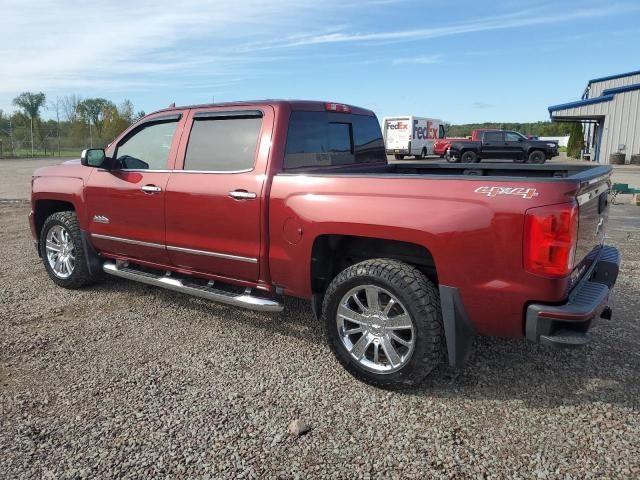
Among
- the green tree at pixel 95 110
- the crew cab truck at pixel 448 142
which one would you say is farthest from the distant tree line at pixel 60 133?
the crew cab truck at pixel 448 142

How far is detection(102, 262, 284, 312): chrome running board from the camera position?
3877mm

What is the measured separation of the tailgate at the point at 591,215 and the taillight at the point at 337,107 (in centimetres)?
217

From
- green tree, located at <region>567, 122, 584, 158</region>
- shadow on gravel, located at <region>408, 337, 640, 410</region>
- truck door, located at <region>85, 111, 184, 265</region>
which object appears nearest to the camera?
shadow on gravel, located at <region>408, 337, 640, 410</region>

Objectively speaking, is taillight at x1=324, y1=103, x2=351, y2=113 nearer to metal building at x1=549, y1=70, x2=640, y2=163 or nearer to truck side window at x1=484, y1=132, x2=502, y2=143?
truck side window at x1=484, y1=132, x2=502, y2=143

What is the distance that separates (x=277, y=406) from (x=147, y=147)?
285cm

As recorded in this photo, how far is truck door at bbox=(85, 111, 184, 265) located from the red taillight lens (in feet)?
9.92

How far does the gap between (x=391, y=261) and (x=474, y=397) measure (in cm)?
102

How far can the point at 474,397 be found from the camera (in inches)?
130

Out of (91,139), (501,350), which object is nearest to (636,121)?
(501,350)

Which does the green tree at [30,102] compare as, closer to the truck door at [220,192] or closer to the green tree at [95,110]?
the green tree at [95,110]

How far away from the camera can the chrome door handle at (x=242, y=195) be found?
12.5 ft

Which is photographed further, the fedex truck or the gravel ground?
the fedex truck

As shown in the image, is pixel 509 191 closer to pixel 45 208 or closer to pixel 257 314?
pixel 257 314

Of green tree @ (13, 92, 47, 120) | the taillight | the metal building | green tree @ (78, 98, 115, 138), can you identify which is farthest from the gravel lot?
green tree @ (13, 92, 47, 120)
